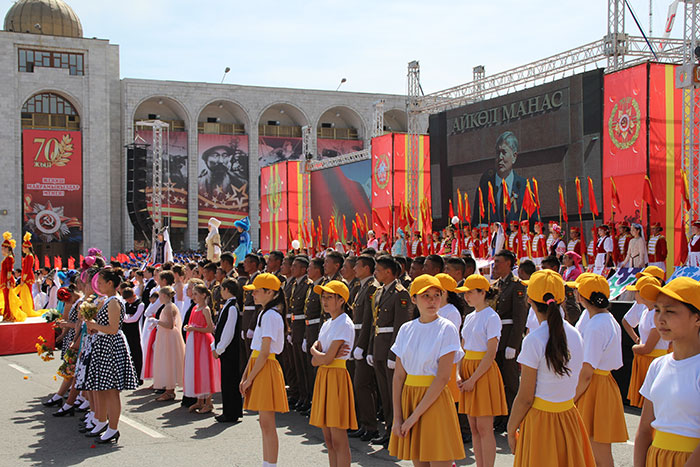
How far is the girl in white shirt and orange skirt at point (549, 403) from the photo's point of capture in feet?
11.7

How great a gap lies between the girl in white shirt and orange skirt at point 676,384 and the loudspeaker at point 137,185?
22.7 m

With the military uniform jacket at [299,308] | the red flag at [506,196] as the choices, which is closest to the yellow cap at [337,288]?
the military uniform jacket at [299,308]

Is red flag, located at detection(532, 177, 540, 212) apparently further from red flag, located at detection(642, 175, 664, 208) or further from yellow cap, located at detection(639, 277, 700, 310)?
yellow cap, located at detection(639, 277, 700, 310)

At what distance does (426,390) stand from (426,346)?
0.24 m

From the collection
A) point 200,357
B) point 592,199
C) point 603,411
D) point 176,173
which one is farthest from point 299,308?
point 176,173

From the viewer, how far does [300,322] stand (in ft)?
26.3

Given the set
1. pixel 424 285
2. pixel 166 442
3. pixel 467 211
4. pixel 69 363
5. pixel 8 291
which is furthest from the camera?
pixel 467 211

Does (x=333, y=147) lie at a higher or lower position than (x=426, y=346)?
higher

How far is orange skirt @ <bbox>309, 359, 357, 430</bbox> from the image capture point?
4859 millimetres

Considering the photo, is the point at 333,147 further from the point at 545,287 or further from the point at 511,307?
the point at 545,287

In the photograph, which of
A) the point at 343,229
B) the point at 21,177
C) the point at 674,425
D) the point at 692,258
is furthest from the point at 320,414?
the point at 21,177

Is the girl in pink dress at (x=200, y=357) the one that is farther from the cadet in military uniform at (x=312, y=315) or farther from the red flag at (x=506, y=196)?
the red flag at (x=506, y=196)

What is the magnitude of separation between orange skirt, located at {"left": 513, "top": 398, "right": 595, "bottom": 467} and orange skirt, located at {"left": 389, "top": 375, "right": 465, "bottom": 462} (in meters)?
0.40

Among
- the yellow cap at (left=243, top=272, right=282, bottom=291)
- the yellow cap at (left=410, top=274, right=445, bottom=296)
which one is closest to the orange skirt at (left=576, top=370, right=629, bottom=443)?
the yellow cap at (left=410, top=274, right=445, bottom=296)
